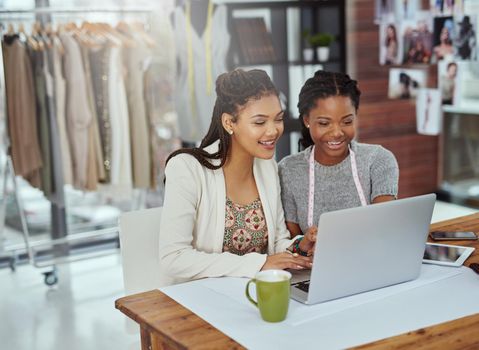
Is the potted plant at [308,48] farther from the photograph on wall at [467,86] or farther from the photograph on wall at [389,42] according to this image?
the photograph on wall at [467,86]

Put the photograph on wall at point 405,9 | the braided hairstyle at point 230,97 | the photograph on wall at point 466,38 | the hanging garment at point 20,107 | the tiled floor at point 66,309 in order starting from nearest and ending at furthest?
the braided hairstyle at point 230,97, the tiled floor at point 66,309, the hanging garment at point 20,107, the photograph on wall at point 466,38, the photograph on wall at point 405,9

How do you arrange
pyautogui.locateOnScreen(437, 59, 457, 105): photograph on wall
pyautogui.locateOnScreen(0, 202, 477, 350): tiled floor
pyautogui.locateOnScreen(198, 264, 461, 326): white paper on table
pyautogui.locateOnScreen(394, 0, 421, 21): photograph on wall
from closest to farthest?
pyautogui.locateOnScreen(198, 264, 461, 326): white paper on table → pyautogui.locateOnScreen(0, 202, 477, 350): tiled floor → pyautogui.locateOnScreen(437, 59, 457, 105): photograph on wall → pyautogui.locateOnScreen(394, 0, 421, 21): photograph on wall

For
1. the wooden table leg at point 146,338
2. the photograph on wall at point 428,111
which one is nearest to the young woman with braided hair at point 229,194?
the wooden table leg at point 146,338

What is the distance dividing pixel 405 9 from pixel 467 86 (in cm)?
67

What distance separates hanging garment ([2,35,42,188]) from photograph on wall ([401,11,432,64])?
2.47m

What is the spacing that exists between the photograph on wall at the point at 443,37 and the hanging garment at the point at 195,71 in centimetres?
141

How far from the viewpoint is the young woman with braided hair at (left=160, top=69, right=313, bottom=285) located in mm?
1899

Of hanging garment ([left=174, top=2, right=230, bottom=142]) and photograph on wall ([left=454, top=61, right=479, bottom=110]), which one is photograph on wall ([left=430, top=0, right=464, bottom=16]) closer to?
photograph on wall ([left=454, top=61, right=479, bottom=110])

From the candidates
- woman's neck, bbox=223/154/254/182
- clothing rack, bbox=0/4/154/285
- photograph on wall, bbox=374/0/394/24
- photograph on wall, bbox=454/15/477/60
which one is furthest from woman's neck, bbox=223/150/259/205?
photograph on wall, bbox=374/0/394/24

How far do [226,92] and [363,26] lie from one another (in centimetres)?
341

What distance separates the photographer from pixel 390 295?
1688 millimetres

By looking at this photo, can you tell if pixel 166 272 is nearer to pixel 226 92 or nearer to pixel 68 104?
pixel 226 92

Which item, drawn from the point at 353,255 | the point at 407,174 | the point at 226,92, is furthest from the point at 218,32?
the point at 353,255

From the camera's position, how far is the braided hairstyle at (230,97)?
1973 millimetres
